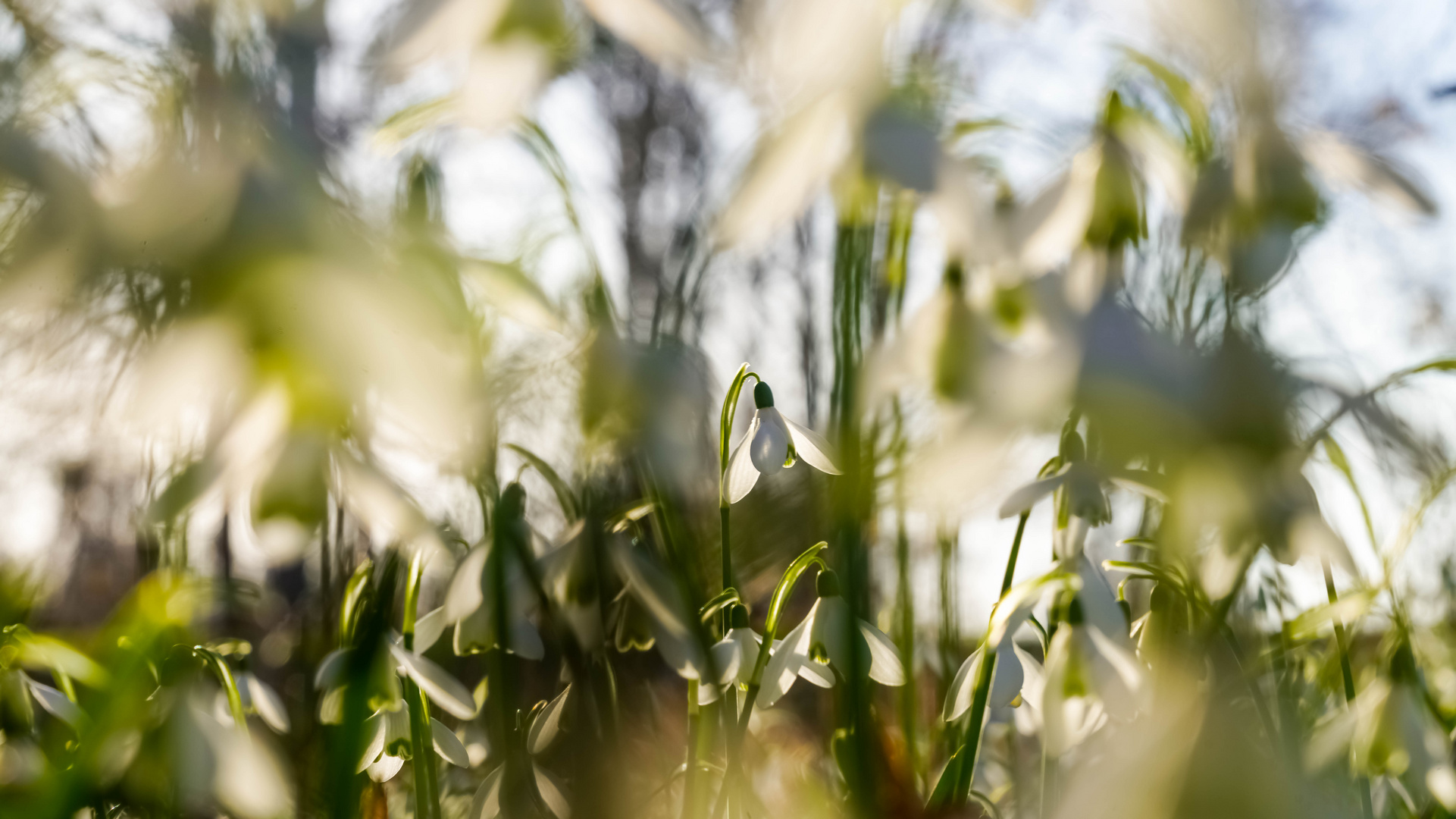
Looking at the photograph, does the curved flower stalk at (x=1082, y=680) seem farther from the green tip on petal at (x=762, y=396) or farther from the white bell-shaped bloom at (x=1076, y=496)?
the green tip on petal at (x=762, y=396)

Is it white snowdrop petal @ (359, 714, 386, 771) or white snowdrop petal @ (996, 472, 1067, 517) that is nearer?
white snowdrop petal @ (996, 472, 1067, 517)

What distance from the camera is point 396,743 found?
0.83 metres

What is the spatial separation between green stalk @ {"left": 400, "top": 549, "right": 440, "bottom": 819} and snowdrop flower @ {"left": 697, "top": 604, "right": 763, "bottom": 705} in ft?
0.70

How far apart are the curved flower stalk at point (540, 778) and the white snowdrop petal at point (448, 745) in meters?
0.07

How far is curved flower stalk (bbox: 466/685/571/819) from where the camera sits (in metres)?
0.65

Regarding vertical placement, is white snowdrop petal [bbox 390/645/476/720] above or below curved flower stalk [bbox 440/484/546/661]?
below

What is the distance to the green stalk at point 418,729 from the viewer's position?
0.70m

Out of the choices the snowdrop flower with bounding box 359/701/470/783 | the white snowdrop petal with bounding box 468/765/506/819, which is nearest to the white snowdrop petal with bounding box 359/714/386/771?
the snowdrop flower with bounding box 359/701/470/783

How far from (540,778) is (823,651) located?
0.24m

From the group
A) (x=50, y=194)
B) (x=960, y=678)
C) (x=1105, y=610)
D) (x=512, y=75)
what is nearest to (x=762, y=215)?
(x=512, y=75)

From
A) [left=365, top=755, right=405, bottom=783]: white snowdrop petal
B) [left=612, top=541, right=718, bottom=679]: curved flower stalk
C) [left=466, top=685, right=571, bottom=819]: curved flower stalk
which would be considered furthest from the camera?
[left=365, top=755, right=405, bottom=783]: white snowdrop petal

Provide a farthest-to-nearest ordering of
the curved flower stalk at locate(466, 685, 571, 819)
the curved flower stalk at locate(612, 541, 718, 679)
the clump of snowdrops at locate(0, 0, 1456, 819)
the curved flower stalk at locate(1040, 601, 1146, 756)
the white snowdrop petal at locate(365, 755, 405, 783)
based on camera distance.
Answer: the white snowdrop petal at locate(365, 755, 405, 783), the curved flower stalk at locate(466, 685, 571, 819), the curved flower stalk at locate(1040, 601, 1146, 756), the curved flower stalk at locate(612, 541, 718, 679), the clump of snowdrops at locate(0, 0, 1456, 819)

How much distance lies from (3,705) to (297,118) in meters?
0.83

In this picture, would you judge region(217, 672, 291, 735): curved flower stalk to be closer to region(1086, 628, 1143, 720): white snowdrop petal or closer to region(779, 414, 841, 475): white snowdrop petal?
region(779, 414, 841, 475): white snowdrop petal
